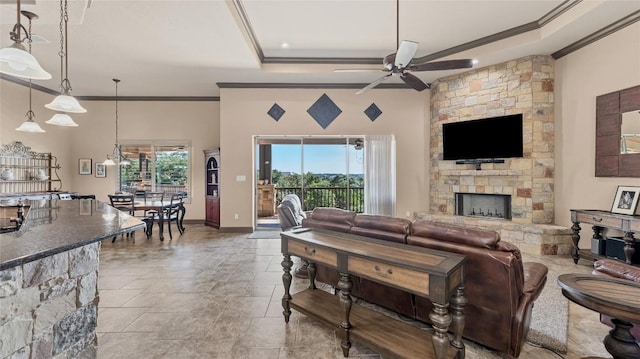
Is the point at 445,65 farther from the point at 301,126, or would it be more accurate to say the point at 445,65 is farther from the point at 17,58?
the point at 17,58

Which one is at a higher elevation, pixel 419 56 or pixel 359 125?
pixel 419 56

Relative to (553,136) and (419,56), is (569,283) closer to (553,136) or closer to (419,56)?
(553,136)

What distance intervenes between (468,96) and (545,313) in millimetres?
4185

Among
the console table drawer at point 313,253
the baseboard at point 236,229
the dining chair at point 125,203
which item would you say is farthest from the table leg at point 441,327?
the dining chair at point 125,203

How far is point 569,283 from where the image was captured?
5.76 feet

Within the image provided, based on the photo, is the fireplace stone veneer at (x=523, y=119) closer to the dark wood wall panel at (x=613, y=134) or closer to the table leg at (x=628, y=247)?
the dark wood wall panel at (x=613, y=134)

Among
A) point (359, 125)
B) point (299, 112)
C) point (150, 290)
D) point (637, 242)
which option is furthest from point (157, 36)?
point (637, 242)

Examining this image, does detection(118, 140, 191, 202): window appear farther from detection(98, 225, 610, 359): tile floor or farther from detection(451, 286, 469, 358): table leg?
detection(451, 286, 469, 358): table leg

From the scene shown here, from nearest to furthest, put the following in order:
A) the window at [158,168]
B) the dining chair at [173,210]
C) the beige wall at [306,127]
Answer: the dining chair at [173,210] → the beige wall at [306,127] → the window at [158,168]

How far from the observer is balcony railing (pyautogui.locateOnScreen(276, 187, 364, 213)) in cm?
662

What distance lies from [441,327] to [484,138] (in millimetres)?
4696

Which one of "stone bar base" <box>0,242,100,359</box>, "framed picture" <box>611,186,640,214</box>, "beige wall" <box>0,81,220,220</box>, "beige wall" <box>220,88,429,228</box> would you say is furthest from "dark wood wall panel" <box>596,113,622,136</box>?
"beige wall" <box>0,81,220,220</box>

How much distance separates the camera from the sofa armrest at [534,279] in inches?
77.0

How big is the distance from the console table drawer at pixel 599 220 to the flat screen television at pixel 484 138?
139 centimetres
